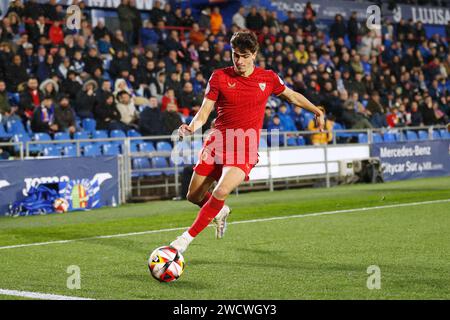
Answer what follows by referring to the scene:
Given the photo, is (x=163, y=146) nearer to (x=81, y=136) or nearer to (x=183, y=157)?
(x=183, y=157)

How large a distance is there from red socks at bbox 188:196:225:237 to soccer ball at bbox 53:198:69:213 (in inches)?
341

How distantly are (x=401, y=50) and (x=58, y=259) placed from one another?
25409 millimetres

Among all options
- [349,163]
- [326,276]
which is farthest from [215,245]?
[349,163]

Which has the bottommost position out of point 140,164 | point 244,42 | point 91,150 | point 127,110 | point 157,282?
point 157,282

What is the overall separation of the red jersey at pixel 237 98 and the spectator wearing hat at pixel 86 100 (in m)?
11.7

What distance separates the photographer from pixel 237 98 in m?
8.63

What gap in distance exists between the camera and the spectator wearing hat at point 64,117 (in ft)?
62.4

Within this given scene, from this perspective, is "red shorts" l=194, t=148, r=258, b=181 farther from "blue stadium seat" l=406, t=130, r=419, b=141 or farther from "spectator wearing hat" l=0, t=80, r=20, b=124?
"blue stadium seat" l=406, t=130, r=419, b=141

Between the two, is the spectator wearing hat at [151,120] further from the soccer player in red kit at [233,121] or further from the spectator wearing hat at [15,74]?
the soccer player in red kit at [233,121]

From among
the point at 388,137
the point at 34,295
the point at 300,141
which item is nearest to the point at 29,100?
the point at 300,141

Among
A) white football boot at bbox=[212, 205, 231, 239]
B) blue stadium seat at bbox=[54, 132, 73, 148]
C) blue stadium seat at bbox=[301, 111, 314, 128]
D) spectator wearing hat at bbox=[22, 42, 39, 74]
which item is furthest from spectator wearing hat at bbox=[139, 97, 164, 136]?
white football boot at bbox=[212, 205, 231, 239]

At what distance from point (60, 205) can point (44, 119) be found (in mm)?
3011

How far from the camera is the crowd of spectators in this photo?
20.0m
